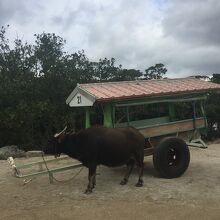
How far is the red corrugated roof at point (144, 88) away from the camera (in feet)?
31.0

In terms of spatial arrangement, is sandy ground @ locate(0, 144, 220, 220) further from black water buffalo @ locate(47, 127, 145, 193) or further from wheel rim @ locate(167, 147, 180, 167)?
black water buffalo @ locate(47, 127, 145, 193)

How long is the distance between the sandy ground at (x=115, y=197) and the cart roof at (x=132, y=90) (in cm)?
185

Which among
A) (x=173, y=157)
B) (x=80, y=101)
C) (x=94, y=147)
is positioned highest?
(x=80, y=101)

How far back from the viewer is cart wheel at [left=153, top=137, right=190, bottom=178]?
30.6ft

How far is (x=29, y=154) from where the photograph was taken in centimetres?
1466

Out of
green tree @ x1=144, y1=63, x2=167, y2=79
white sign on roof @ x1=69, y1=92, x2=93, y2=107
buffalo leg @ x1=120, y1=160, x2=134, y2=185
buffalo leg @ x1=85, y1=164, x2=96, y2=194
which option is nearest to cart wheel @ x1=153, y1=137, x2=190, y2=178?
buffalo leg @ x1=120, y1=160, x2=134, y2=185

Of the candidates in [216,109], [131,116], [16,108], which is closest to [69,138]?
[131,116]

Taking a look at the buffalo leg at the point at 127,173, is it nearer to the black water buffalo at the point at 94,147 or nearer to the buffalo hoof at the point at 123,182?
the buffalo hoof at the point at 123,182

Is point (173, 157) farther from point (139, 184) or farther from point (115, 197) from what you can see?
point (115, 197)

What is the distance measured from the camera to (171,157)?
969 cm

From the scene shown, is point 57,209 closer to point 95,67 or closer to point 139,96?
point 139,96

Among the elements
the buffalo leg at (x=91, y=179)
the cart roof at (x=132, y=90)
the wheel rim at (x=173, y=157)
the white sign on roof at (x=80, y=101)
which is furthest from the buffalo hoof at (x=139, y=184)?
the white sign on roof at (x=80, y=101)

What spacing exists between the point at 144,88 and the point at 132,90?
1.51ft

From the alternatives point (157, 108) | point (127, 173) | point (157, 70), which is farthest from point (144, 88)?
point (157, 70)
